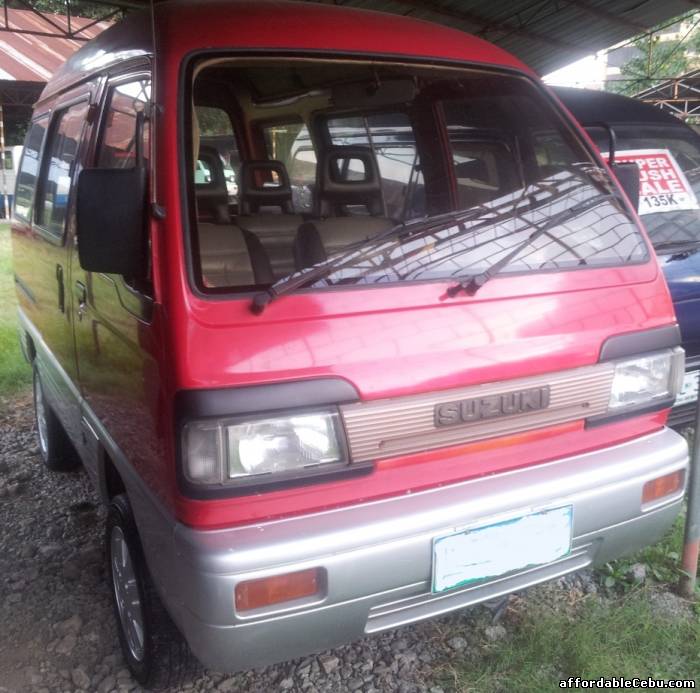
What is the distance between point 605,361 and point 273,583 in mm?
1137

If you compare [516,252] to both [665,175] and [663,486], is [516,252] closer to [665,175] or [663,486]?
[663,486]

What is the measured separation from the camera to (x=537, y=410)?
77.6 inches

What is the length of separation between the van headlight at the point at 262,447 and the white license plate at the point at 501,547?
37 cm

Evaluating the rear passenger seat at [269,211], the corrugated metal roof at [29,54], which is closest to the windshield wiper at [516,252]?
the rear passenger seat at [269,211]

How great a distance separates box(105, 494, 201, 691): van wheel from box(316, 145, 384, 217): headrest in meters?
1.39

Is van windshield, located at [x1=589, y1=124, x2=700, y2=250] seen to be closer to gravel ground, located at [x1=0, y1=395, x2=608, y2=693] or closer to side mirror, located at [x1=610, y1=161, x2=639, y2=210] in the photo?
side mirror, located at [x1=610, y1=161, x2=639, y2=210]

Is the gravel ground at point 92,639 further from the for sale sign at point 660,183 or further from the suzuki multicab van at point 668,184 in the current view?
the for sale sign at point 660,183

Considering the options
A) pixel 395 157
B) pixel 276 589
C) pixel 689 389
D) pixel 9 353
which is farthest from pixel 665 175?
pixel 9 353

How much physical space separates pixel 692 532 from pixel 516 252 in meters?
1.35

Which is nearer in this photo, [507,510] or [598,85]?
[507,510]

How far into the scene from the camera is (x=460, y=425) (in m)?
1.88

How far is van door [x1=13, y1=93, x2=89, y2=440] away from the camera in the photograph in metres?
2.74

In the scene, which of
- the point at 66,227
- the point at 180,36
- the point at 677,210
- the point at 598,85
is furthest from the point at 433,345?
the point at 598,85

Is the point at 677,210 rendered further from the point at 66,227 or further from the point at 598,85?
the point at 598,85
